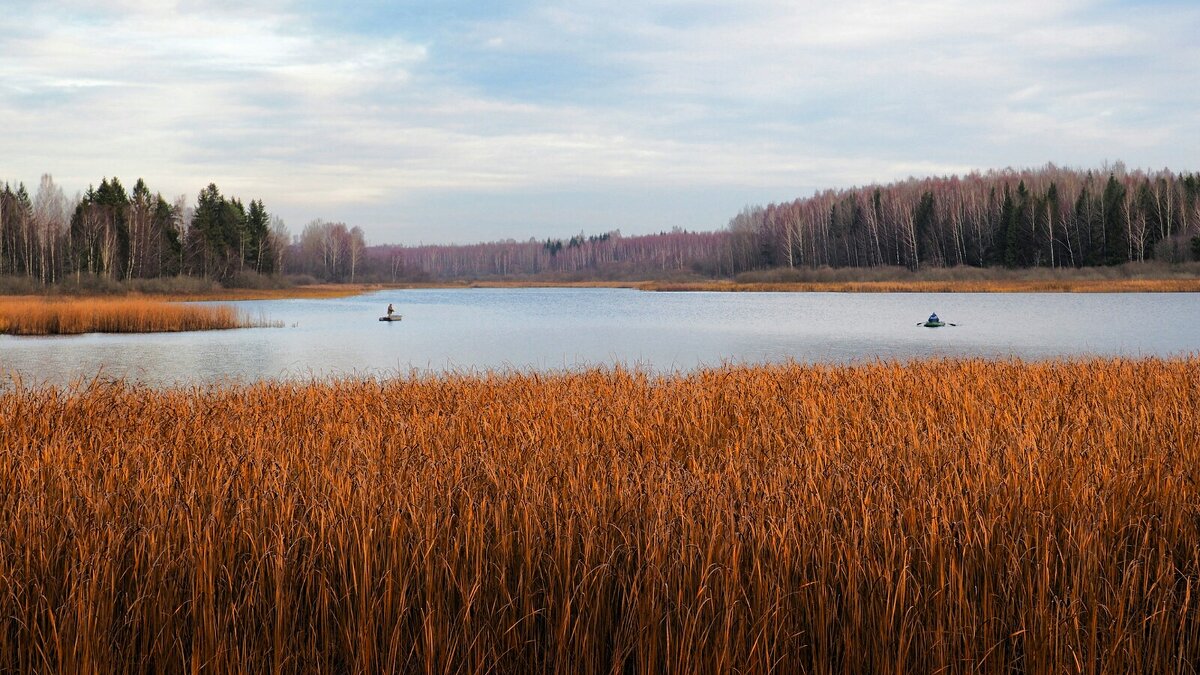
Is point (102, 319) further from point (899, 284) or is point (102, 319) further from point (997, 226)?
point (997, 226)

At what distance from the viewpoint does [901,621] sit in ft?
9.91

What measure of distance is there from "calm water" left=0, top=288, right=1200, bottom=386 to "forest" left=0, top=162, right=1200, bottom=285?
92.7 ft

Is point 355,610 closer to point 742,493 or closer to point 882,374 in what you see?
point 742,493

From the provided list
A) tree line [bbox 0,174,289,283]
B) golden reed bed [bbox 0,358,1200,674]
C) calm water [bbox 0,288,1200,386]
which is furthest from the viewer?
tree line [bbox 0,174,289,283]

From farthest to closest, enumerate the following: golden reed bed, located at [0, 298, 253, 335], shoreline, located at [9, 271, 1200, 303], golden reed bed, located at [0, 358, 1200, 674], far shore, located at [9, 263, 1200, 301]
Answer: far shore, located at [9, 263, 1200, 301], shoreline, located at [9, 271, 1200, 303], golden reed bed, located at [0, 298, 253, 335], golden reed bed, located at [0, 358, 1200, 674]

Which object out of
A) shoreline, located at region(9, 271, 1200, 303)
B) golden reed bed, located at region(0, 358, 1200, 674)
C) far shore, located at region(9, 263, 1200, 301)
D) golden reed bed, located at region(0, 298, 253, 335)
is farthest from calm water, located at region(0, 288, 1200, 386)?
far shore, located at region(9, 263, 1200, 301)

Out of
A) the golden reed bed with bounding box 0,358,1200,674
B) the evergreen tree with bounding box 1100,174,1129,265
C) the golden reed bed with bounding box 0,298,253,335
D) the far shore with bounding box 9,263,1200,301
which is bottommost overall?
the golden reed bed with bounding box 0,358,1200,674

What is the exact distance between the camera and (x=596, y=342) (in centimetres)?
2423

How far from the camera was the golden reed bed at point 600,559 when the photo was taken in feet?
9.46

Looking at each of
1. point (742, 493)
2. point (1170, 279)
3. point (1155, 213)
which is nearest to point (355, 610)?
point (742, 493)

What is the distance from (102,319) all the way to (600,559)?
88.9 feet

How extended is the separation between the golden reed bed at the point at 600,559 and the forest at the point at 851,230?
185 feet

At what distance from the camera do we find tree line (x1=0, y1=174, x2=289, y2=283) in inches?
2295

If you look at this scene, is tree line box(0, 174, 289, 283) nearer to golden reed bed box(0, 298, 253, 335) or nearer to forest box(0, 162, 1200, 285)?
forest box(0, 162, 1200, 285)
